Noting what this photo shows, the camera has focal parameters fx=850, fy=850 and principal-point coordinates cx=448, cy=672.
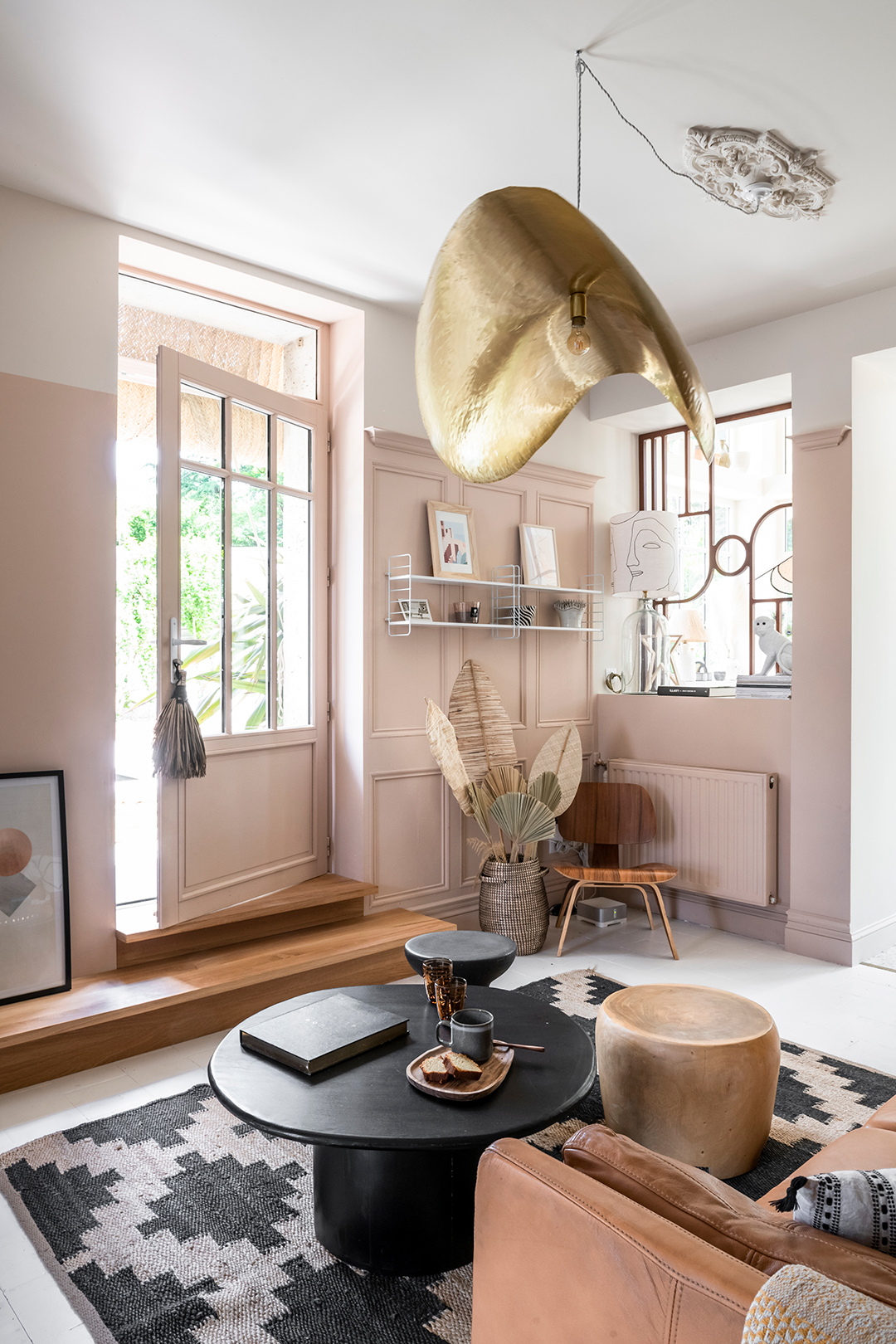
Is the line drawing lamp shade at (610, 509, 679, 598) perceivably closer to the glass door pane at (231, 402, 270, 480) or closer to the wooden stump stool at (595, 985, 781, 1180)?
the glass door pane at (231, 402, 270, 480)

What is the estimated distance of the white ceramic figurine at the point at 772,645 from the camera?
420cm

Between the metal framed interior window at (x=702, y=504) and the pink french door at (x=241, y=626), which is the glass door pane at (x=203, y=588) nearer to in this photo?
the pink french door at (x=241, y=626)

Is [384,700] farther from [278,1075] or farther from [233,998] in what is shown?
[278,1075]

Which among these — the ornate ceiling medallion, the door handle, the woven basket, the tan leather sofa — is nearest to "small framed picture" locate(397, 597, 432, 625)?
the door handle

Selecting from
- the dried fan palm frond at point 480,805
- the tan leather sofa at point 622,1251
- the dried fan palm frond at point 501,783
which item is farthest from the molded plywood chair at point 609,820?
the tan leather sofa at point 622,1251

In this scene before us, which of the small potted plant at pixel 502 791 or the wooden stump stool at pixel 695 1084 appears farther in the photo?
the small potted plant at pixel 502 791

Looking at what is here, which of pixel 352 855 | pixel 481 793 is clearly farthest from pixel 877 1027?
pixel 352 855

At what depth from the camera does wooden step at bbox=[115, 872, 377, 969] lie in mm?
3096

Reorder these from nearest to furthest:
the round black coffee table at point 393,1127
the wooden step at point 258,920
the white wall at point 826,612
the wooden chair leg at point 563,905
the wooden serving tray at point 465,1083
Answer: the round black coffee table at point 393,1127, the wooden serving tray at point 465,1083, the wooden step at point 258,920, the white wall at point 826,612, the wooden chair leg at point 563,905

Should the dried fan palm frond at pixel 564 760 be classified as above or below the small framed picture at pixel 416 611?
below

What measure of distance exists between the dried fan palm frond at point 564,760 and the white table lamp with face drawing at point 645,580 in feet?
3.13

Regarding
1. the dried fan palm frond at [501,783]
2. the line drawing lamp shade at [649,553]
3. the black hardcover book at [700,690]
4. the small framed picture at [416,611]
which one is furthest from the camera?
the line drawing lamp shade at [649,553]

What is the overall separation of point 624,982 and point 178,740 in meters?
2.01

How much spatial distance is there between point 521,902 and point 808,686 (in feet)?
5.29
